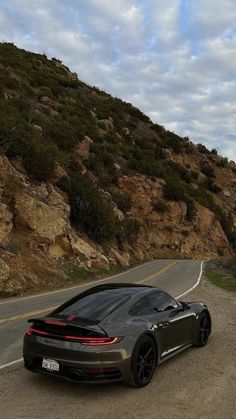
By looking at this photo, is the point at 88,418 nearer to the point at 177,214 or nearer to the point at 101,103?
the point at 177,214

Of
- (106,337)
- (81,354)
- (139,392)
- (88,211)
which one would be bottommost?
(139,392)

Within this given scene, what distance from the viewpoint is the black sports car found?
6406mm

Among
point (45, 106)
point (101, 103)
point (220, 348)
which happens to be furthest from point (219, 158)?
point (220, 348)

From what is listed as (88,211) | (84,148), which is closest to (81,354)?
(88,211)

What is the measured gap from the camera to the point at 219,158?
67375 mm

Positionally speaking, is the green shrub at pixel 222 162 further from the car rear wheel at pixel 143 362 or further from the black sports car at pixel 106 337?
the car rear wheel at pixel 143 362

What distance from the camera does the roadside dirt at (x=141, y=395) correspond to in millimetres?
5867

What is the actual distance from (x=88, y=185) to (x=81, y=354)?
25.0m

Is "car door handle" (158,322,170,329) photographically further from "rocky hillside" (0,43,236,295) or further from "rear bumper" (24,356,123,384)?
"rocky hillside" (0,43,236,295)

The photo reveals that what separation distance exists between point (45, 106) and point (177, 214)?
51.6 ft

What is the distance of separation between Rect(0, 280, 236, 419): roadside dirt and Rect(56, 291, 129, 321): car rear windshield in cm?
98

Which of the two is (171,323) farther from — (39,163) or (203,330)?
(39,163)

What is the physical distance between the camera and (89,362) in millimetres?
6332

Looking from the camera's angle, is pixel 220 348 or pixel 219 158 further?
pixel 219 158
